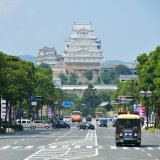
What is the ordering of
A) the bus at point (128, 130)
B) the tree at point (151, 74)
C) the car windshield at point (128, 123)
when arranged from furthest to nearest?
1. the tree at point (151, 74)
2. the car windshield at point (128, 123)
3. the bus at point (128, 130)

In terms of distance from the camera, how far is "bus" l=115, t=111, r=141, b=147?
59.2 m

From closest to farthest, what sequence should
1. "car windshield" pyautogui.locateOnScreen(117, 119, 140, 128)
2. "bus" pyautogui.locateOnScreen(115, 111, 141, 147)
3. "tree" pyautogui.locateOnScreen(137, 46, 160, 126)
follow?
"bus" pyautogui.locateOnScreen(115, 111, 141, 147) < "car windshield" pyautogui.locateOnScreen(117, 119, 140, 128) < "tree" pyautogui.locateOnScreen(137, 46, 160, 126)

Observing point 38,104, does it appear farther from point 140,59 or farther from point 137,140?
point 137,140

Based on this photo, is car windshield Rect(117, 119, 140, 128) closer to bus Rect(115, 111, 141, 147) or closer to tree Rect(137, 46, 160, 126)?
bus Rect(115, 111, 141, 147)

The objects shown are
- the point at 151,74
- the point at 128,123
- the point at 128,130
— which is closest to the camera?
the point at 128,130

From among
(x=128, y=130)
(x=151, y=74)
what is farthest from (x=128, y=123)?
(x=151, y=74)

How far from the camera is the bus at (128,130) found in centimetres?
5925

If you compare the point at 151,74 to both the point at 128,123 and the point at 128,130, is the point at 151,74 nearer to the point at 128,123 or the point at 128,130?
the point at 128,123

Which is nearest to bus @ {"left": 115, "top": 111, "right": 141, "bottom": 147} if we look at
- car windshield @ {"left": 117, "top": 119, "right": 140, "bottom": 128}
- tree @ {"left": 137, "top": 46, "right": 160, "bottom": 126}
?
car windshield @ {"left": 117, "top": 119, "right": 140, "bottom": 128}

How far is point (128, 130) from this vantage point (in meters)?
59.2

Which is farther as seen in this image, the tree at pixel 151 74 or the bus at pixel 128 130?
the tree at pixel 151 74

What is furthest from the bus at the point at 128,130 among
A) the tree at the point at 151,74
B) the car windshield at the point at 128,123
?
the tree at the point at 151,74

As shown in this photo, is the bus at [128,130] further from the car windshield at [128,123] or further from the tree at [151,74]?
the tree at [151,74]

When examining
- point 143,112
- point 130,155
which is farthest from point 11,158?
point 143,112
